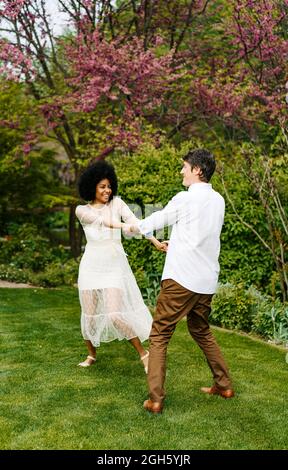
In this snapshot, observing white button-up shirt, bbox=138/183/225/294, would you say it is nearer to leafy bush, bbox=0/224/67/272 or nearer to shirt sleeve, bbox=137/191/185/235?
shirt sleeve, bbox=137/191/185/235

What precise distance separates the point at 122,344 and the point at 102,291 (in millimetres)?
1291

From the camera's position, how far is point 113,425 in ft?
13.6

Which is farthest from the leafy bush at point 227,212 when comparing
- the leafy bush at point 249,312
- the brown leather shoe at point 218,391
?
the brown leather shoe at point 218,391

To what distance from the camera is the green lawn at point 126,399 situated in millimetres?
3941

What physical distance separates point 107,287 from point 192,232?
1201 mm

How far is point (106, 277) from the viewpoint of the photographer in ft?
17.4

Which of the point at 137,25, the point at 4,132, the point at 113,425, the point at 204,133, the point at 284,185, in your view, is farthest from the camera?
the point at 204,133

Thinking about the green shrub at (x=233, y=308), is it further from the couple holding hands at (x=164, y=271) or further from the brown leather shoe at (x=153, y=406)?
the brown leather shoe at (x=153, y=406)

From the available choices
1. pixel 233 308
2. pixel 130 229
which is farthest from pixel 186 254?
pixel 233 308

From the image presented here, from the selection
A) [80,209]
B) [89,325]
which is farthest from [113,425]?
[80,209]

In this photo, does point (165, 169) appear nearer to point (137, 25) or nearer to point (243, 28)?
point (243, 28)

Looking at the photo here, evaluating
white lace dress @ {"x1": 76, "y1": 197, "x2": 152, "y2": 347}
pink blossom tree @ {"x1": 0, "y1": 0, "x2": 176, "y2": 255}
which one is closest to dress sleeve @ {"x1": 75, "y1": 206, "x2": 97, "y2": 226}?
white lace dress @ {"x1": 76, "y1": 197, "x2": 152, "y2": 347}

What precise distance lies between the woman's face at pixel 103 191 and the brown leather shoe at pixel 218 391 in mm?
1696

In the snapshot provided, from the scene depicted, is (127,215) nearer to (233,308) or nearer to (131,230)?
(131,230)
